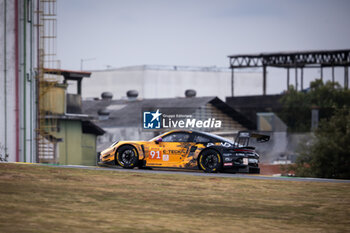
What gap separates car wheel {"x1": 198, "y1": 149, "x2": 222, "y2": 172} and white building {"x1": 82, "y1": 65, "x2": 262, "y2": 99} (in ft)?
234

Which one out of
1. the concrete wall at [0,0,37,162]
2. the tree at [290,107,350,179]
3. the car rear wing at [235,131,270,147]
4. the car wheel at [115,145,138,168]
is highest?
the concrete wall at [0,0,37,162]

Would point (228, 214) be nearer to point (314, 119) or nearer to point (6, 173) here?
point (6, 173)

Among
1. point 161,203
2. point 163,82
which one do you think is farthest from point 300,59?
point 161,203

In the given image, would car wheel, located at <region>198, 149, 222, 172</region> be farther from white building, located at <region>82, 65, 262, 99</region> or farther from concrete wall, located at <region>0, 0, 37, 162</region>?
white building, located at <region>82, 65, 262, 99</region>

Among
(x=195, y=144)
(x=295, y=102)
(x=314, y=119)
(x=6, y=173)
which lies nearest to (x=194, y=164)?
(x=195, y=144)

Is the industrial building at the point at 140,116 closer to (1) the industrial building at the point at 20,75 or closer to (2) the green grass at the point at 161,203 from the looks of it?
(1) the industrial building at the point at 20,75

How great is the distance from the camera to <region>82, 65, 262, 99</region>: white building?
91.4 metres

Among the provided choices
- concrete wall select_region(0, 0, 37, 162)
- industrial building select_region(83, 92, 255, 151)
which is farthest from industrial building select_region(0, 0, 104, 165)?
industrial building select_region(83, 92, 255, 151)

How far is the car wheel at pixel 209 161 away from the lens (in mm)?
18391

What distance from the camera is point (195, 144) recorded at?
61.0 feet

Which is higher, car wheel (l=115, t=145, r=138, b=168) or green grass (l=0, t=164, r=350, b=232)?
car wheel (l=115, t=145, r=138, b=168)

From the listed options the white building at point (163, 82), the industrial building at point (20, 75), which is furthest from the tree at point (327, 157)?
the white building at point (163, 82)

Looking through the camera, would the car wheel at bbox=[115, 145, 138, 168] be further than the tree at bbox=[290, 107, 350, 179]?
No

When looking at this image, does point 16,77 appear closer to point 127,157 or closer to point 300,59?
point 127,157
